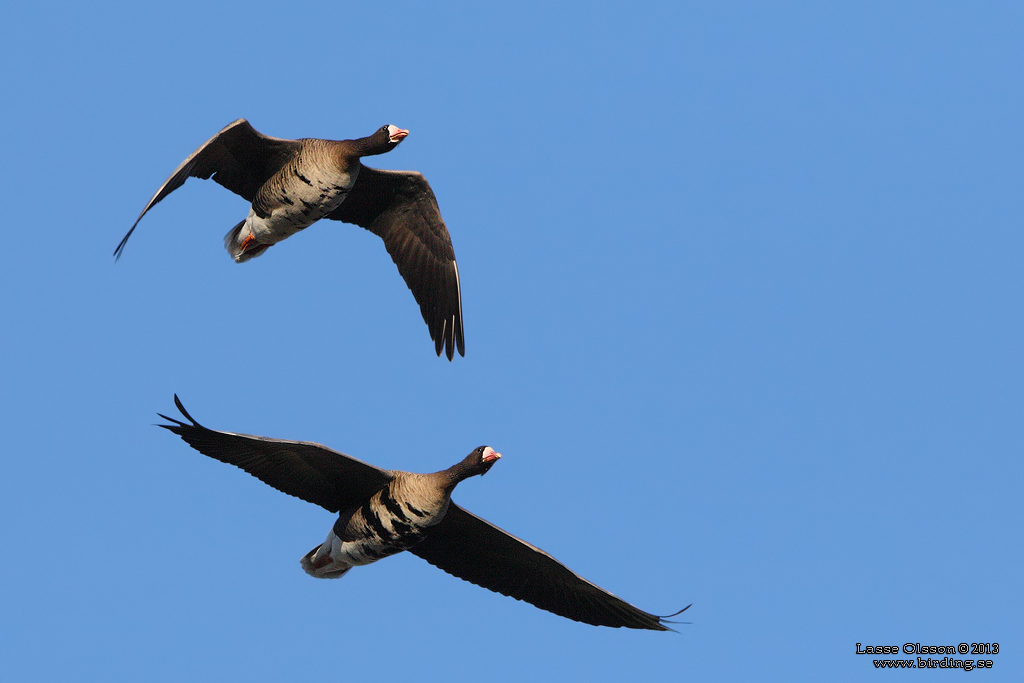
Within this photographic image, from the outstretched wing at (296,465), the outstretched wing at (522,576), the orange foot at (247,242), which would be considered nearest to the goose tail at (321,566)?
the outstretched wing at (296,465)

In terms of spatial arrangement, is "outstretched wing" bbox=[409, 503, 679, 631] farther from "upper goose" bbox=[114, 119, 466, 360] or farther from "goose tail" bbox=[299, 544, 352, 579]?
"upper goose" bbox=[114, 119, 466, 360]

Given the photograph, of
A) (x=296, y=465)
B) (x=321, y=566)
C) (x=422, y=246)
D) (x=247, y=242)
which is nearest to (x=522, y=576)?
(x=321, y=566)

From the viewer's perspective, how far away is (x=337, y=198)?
17188mm

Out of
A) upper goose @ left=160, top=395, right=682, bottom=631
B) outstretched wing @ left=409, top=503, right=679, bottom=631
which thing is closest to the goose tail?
upper goose @ left=160, top=395, right=682, bottom=631

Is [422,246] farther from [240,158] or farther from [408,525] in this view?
[408,525]

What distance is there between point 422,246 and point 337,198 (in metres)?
2.36

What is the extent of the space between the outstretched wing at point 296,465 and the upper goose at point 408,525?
0.01 metres

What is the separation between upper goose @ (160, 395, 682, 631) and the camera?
14.5 meters

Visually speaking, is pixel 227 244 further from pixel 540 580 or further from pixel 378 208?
pixel 540 580

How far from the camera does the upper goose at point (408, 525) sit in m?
14.5

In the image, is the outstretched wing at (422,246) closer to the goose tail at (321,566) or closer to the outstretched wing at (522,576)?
the outstretched wing at (522,576)

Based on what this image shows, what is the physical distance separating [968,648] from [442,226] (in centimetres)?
960

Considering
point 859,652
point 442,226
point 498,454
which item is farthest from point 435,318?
point 859,652

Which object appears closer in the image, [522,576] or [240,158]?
[522,576]
